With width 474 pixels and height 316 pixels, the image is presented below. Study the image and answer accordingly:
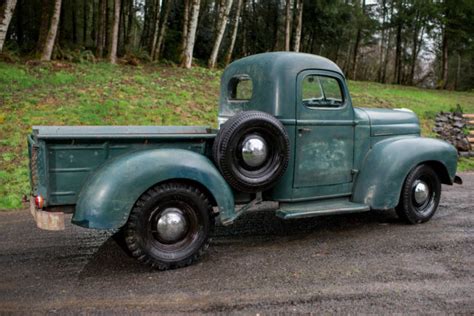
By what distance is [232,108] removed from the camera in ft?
18.0

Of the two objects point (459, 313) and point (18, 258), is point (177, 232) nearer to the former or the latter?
point (18, 258)

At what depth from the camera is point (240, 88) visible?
5.48 metres

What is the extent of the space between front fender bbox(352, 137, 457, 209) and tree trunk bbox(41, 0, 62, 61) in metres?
11.5

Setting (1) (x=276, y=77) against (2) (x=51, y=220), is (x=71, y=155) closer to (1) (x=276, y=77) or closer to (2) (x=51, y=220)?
(2) (x=51, y=220)

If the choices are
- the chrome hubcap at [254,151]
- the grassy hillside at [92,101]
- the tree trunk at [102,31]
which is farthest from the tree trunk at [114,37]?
the chrome hubcap at [254,151]

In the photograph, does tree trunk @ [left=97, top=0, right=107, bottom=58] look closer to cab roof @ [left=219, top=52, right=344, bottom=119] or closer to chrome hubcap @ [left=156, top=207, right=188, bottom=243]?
cab roof @ [left=219, top=52, right=344, bottom=119]

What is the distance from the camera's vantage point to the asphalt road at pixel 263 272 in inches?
138

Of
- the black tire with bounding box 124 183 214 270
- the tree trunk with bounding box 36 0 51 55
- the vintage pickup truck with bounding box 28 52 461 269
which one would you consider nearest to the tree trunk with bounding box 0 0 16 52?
the tree trunk with bounding box 36 0 51 55

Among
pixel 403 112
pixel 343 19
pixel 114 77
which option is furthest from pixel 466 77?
pixel 403 112

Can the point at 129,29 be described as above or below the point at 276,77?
above

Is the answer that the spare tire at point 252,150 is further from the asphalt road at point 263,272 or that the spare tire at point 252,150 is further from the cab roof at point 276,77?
the asphalt road at point 263,272

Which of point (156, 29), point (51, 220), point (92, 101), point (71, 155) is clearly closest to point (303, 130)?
point (71, 155)

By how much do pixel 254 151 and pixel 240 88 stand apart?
1280 millimetres

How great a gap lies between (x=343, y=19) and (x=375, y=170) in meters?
21.8
